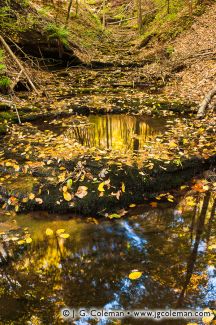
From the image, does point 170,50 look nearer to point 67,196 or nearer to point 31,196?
point 67,196

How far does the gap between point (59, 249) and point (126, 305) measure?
117cm

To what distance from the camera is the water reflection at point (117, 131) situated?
21.9 feet

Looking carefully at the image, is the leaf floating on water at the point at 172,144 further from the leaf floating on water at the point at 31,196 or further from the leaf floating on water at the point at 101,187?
the leaf floating on water at the point at 31,196

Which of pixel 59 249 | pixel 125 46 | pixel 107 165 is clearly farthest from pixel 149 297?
pixel 125 46

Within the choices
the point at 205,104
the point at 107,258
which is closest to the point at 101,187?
the point at 107,258

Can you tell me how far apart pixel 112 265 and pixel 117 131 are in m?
4.38

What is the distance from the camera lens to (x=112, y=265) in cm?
361

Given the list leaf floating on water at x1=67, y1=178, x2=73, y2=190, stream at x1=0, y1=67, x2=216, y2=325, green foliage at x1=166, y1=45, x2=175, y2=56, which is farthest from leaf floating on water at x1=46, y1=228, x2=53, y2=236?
green foliage at x1=166, y1=45, x2=175, y2=56

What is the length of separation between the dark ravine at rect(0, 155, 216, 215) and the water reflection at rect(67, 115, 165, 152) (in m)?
1.15

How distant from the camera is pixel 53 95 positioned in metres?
10.4

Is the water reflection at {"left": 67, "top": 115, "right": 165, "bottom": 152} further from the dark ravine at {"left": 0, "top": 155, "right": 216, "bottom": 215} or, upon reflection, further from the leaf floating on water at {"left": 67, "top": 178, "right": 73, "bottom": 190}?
the leaf floating on water at {"left": 67, "top": 178, "right": 73, "bottom": 190}

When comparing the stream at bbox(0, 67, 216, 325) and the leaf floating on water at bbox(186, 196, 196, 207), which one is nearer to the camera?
the stream at bbox(0, 67, 216, 325)

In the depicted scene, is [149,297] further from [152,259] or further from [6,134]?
[6,134]

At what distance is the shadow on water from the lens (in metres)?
3.09
